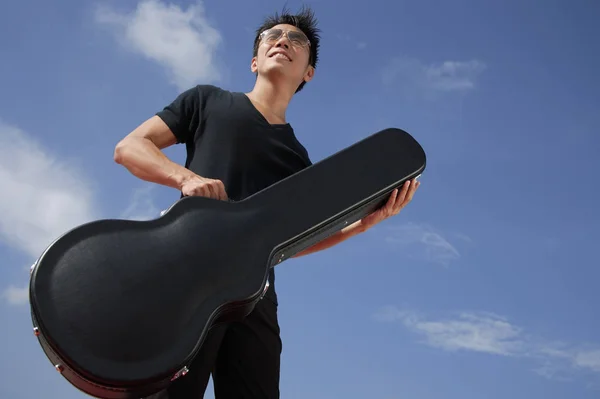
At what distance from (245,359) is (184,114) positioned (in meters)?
1.07

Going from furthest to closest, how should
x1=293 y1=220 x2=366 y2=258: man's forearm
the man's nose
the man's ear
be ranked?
1. the man's ear
2. the man's nose
3. x1=293 y1=220 x2=366 y2=258: man's forearm

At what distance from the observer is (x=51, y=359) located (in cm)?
178

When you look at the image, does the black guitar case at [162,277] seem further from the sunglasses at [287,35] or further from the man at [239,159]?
the sunglasses at [287,35]

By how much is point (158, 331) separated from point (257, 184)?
924mm

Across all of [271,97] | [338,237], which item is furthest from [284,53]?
[338,237]

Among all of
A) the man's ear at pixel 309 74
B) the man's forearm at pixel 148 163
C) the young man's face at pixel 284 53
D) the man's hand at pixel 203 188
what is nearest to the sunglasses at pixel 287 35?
the young man's face at pixel 284 53

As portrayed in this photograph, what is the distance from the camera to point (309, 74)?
329 cm

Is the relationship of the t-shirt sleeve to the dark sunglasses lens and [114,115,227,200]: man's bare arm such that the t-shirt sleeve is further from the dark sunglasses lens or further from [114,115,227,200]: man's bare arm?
the dark sunglasses lens

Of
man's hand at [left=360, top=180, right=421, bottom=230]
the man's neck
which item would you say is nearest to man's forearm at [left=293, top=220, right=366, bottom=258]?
man's hand at [left=360, top=180, right=421, bottom=230]

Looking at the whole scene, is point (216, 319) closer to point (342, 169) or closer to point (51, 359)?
point (51, 359)

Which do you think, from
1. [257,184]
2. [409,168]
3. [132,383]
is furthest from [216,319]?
[409,168]

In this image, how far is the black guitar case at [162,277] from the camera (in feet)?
5.70

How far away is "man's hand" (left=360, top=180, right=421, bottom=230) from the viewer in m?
2.51

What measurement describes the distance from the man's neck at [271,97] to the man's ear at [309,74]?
0.30 metres
